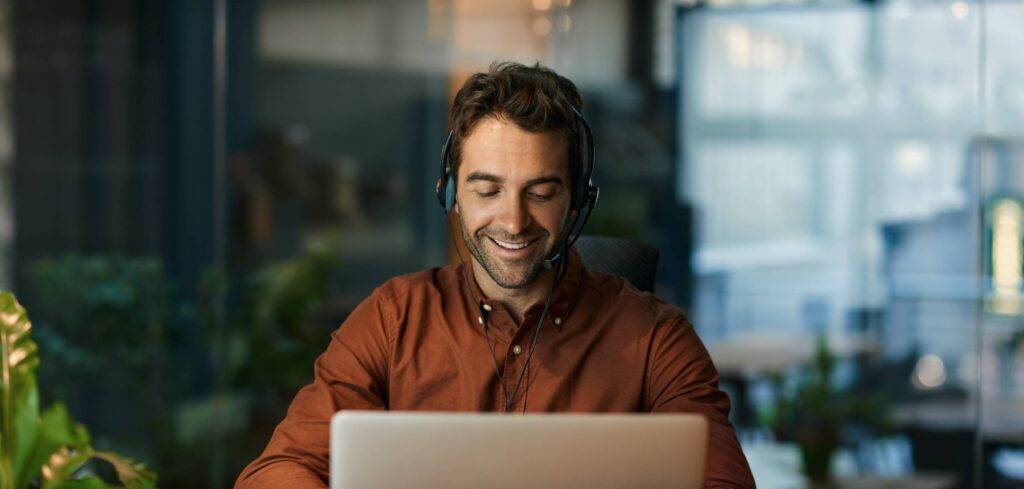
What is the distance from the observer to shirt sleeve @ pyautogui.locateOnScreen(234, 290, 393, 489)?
190cm

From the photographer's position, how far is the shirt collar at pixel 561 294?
2.10m

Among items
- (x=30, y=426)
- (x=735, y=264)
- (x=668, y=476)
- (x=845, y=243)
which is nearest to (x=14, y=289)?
(x=735, y=264)

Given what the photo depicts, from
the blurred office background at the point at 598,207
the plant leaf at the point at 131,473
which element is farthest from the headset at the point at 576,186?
the blurred office background at the point at 598,207

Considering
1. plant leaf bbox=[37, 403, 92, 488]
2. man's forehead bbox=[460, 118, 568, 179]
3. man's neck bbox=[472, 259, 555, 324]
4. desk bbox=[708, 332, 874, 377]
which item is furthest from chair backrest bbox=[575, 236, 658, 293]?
desk bbox=[708, 332, 874, 377]

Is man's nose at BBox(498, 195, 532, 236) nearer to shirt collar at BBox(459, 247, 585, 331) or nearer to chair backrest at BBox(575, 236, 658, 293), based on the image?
shirt collar at BBox(459, 247, 585, 331)

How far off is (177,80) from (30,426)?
3.62 m

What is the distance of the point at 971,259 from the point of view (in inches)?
187

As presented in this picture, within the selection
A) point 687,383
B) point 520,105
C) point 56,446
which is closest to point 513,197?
point 520,105

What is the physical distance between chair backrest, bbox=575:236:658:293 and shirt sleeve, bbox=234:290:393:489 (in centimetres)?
47

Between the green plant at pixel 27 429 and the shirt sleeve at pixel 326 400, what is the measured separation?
0.19 metres

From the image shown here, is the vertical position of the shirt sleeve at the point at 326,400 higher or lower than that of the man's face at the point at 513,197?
lower

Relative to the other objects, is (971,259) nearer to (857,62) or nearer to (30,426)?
(857,62)

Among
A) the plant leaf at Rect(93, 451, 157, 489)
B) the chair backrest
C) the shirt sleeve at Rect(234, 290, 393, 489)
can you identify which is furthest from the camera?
the chair backrest

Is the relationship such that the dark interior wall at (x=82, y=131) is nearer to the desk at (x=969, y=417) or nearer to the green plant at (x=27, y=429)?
the desk at (x=969, y=417)
